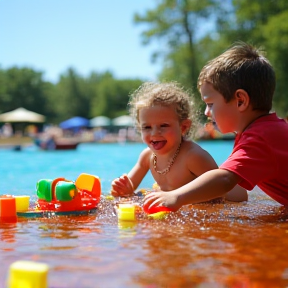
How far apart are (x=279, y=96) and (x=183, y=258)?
2531 cm

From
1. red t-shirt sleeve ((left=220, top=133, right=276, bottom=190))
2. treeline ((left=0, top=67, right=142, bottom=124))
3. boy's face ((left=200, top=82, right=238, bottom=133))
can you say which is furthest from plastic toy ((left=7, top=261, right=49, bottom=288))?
treeline ((left=0, top=67, right=142, bottom=124))

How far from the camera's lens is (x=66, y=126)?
133 feet

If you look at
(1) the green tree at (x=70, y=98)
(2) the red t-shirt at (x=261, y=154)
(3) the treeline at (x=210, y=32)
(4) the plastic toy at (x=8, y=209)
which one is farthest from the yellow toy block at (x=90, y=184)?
(1) the green tree at (x=70, y=98)

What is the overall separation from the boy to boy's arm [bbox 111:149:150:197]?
1.12 metres

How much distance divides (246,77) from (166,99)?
0.95 m

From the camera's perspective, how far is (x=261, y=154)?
7.09ft

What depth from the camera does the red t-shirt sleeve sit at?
2135 millimetres

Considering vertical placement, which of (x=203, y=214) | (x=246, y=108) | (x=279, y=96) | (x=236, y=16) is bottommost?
(x=203, y=214)

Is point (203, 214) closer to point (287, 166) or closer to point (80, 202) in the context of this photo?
point (287, 166)

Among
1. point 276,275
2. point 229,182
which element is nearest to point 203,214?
point 229,182

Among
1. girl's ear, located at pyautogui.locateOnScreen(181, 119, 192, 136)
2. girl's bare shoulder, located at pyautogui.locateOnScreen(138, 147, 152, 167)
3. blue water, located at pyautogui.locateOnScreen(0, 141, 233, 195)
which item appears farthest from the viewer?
blue water, located at pyautogui.locateOnScreen(0, 141, 233, 195)

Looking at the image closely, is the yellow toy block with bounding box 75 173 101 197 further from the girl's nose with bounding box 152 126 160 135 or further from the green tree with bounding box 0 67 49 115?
→ the green tree with bounding box 0 67 49 115

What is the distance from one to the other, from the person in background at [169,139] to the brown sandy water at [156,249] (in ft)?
2.23

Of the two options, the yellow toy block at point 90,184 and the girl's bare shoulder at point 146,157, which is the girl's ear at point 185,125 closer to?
the girl's bare shoulder at point 146,157
